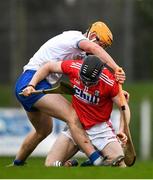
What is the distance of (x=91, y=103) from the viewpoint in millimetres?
14656

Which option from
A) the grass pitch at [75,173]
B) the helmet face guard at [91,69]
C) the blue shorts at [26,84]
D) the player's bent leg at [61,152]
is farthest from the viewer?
the player's bent leg at [61,152]

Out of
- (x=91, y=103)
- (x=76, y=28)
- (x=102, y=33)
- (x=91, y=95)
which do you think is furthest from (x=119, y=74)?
(x=76, y=28)

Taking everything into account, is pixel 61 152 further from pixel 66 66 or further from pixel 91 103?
pixel 66 66

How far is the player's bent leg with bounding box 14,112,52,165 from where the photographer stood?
49.8 ft

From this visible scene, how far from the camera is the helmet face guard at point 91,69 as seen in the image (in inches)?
558

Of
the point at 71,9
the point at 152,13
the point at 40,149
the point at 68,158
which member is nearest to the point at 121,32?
the point at 71,9

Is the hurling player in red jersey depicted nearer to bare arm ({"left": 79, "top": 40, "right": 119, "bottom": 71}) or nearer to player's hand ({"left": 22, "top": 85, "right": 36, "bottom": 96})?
player's hand ({"left": 22, "top": 85, "right": 36, "bottom": 96})

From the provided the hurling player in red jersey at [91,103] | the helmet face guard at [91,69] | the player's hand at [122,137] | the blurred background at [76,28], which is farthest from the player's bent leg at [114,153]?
the blurred background at [76,28]

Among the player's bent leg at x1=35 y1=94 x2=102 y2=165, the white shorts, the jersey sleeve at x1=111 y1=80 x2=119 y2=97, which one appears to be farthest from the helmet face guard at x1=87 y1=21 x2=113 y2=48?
the white shorts

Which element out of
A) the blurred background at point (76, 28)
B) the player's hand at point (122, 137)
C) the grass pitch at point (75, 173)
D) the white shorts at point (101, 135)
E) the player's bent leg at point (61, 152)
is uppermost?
the grass pitch at point (75, 173)

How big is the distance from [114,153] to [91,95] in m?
0.82

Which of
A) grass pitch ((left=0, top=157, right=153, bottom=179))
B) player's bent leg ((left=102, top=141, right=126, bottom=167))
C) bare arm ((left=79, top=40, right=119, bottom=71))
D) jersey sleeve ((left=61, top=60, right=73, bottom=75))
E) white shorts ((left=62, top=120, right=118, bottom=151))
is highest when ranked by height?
bare arm ((left=79, top=40, right=119, bottom=71))

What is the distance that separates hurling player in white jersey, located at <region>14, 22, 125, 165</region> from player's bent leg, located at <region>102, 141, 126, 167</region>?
240 millimetres

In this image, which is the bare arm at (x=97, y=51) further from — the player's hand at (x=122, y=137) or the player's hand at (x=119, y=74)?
the player's hand at (x=122, y=137)
